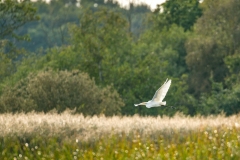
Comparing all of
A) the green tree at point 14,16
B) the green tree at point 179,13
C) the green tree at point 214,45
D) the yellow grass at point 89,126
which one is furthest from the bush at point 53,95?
the green tree at point 179,13

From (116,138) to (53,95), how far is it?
889 inches

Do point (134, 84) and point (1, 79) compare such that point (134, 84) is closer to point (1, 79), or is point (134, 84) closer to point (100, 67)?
point (100, 67)

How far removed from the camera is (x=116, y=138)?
73.9ft

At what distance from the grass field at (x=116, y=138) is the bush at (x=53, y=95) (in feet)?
59.0

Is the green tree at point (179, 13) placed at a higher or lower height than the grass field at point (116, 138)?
higher

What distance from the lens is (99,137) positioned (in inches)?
909

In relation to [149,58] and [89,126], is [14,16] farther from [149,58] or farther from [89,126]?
[89,126]

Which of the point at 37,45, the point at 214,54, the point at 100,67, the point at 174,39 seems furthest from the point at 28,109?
the point at 37,45

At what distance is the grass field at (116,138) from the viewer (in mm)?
19500

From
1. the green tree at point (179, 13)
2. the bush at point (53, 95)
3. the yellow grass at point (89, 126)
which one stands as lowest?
the bush at point (53, 95)

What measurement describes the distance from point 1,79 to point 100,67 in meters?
6.69

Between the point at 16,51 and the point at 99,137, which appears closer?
the point at 99,137

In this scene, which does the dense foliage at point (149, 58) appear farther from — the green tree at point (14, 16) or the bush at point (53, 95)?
the bush at point (53, 95)

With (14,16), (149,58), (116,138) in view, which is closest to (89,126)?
(116,138)
